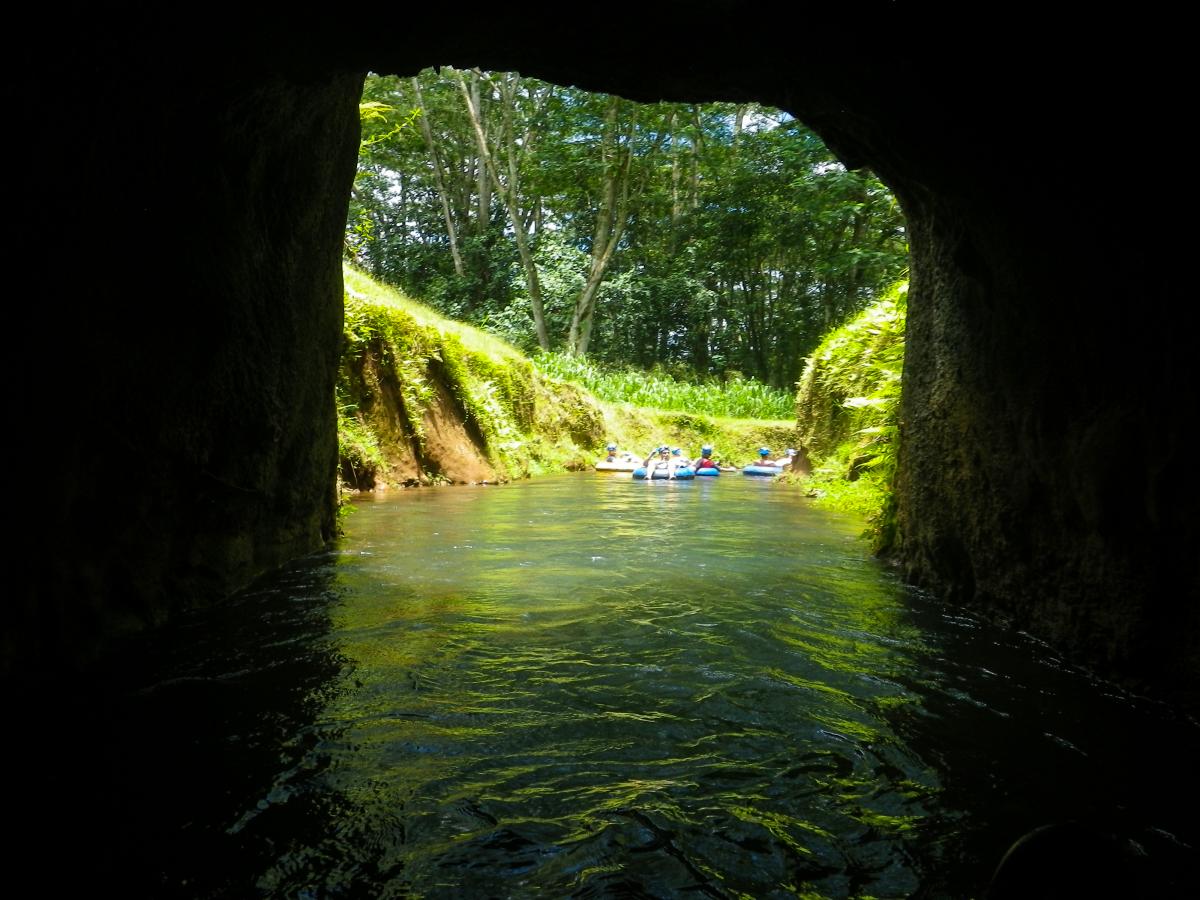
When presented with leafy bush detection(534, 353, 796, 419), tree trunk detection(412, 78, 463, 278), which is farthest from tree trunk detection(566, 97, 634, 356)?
tree trunk detection(412, 78, 463, 278)

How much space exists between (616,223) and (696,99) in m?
26.7

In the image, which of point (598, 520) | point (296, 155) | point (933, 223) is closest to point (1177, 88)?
point (933, 223)

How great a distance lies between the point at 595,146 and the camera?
2923cm

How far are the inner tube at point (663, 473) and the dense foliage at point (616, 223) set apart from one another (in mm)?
9352

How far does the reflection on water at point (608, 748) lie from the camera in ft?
7.53

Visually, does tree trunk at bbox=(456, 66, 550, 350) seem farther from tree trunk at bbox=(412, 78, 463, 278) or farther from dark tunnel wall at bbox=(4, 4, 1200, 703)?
dark tunnel wall at bbox=(4, 4, 1200, 703)

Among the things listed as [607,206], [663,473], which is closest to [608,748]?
[663,473]

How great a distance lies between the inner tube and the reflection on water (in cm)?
1335

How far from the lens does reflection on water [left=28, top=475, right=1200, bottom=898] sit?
2295mm

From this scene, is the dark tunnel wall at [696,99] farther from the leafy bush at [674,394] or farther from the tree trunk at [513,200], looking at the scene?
the tree trunk at [513,200]

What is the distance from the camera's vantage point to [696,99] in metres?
4.86

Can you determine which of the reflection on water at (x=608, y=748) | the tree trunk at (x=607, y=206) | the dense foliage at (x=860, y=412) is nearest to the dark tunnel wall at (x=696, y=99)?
the reflection on water at (x=608, y=748)

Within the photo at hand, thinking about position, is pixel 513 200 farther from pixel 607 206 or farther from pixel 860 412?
pixel 860 412

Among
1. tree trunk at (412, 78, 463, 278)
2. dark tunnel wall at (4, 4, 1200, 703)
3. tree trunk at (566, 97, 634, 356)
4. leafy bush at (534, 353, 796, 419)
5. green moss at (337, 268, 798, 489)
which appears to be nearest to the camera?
dark tunnel wall at (4, 4, 1200, 703)
